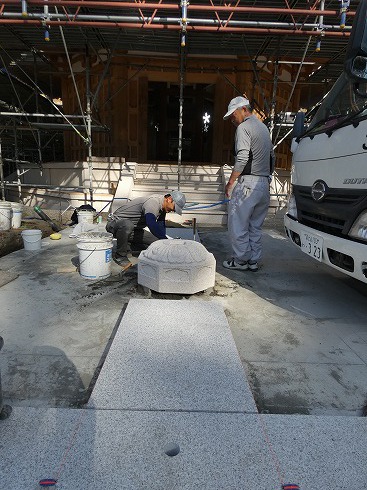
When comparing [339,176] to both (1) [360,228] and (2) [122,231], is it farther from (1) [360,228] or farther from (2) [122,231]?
(2) [122,231]

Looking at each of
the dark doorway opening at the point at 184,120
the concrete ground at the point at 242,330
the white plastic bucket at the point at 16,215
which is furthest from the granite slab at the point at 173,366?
the dark doorway opening at the point at 184,120

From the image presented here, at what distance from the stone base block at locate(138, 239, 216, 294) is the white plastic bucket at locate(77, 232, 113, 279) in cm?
63

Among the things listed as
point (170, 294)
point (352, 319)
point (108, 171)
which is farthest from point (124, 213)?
point (108, 171)

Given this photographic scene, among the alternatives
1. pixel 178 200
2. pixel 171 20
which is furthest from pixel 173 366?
pixel 171 20

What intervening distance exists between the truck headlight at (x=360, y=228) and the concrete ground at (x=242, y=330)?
2.92 feet

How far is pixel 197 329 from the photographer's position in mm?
2457

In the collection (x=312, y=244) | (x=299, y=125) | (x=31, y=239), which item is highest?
(x=299, y=125)

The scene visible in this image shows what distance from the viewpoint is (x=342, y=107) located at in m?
3.21

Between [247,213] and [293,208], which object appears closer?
[293,208]

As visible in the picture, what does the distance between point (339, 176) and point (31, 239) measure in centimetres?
448

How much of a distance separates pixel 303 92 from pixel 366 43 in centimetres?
1221

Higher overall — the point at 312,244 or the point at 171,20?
the point at 171,20

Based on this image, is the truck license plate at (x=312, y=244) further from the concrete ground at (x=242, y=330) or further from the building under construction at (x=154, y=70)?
the building under construction at (x=154, y=70)

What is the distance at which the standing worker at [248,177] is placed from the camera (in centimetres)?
386
